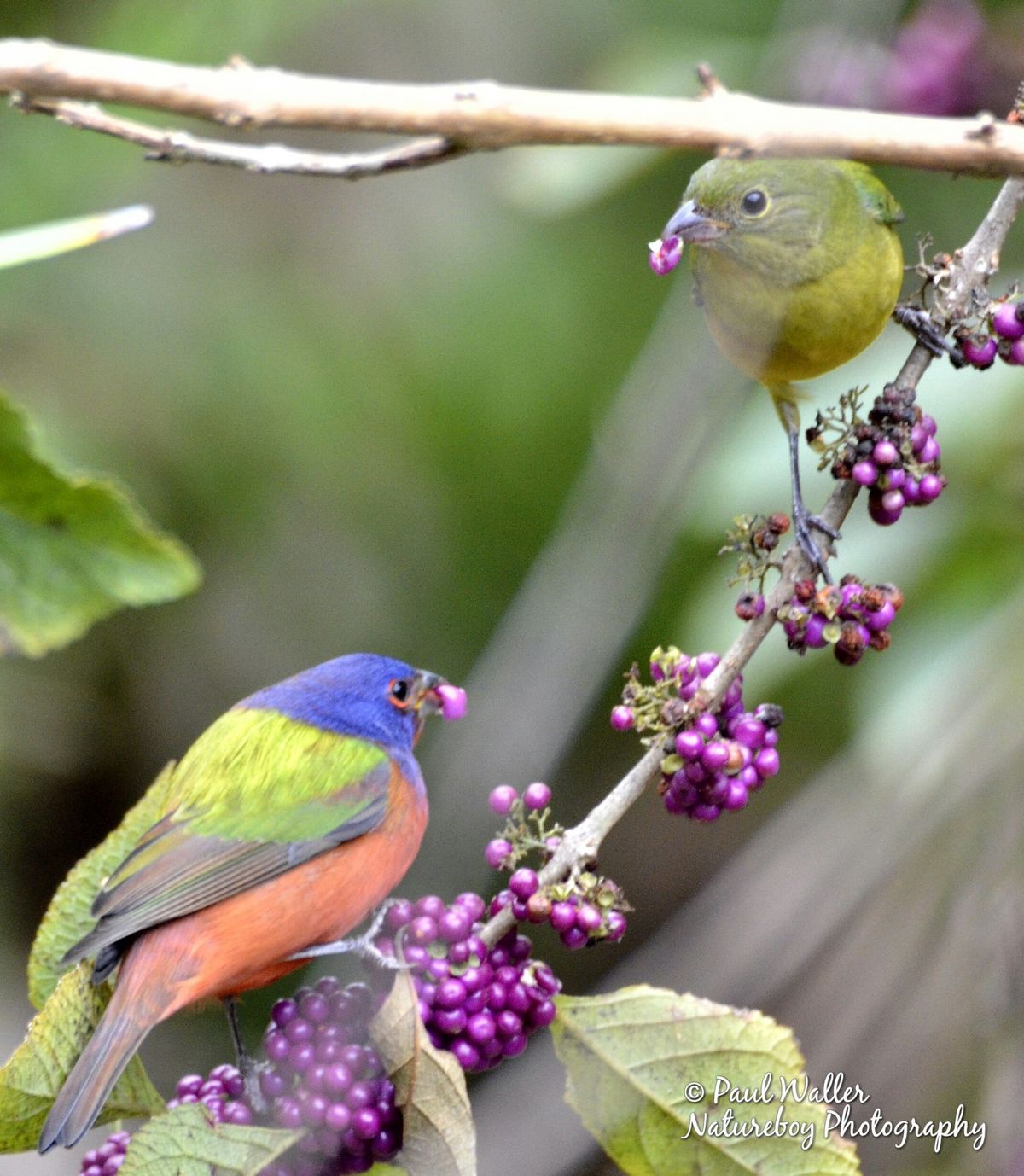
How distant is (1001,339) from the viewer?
8.21 ft

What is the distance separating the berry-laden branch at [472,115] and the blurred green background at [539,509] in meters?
1.85

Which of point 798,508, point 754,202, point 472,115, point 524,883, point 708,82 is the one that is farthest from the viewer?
point 754,202

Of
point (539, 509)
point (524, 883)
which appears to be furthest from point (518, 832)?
point (539, 509)

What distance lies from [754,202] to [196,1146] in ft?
8.32

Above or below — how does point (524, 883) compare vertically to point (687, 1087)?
above

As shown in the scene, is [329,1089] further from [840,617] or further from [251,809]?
[251,809]

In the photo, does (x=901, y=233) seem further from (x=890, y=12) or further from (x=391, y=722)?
(x=391, y=722)

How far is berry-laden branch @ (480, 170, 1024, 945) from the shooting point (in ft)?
7.35

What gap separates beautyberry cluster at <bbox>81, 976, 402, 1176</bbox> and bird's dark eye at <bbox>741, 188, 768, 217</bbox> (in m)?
2.13

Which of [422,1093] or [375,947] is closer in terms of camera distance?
[422,1093]

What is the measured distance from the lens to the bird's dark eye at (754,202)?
351 centimetres

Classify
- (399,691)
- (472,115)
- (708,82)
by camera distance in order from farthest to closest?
(399,691) → (708,82) → (472,115)

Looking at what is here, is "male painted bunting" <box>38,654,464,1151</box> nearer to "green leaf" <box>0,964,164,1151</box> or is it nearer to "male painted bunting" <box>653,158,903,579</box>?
"green leaf" <box>0,964,164,1151</box>

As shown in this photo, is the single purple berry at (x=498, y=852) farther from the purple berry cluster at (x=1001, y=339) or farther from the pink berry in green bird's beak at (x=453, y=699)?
the purple berry cluster at (x=1001, y=339)
